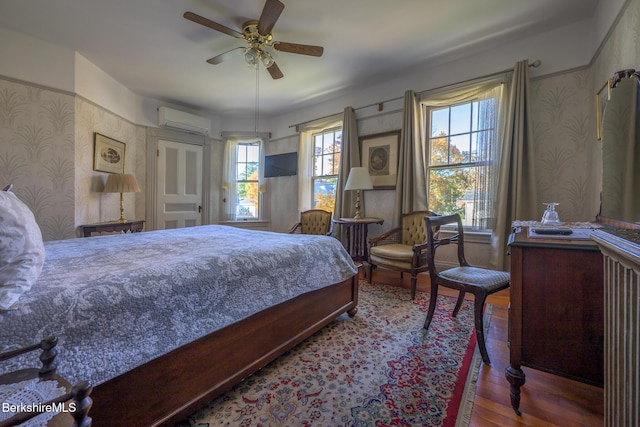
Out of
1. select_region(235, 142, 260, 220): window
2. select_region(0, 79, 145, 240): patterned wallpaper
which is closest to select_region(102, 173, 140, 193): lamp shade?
select_region(0, 79, 145, 240): patterned wallpaper

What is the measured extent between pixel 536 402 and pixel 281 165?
4.52 meters

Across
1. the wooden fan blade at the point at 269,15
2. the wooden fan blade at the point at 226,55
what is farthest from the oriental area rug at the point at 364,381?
the wooden fan blade at the point at 226,55

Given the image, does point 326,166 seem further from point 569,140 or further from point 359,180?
point 569,140

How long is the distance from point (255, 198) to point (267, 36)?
3.32 metres

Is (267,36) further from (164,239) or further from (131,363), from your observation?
(131,363)

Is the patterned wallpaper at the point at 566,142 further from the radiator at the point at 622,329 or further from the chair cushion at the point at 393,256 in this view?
the radiator at the point at 622,329

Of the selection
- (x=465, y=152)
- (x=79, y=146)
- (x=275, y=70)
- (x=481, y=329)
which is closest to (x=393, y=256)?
(x=481, y=329)

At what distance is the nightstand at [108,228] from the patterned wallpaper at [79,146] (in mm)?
119

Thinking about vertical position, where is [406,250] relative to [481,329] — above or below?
above

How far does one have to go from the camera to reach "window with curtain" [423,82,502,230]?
2990mm

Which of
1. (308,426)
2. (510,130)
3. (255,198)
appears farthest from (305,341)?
(255,198)

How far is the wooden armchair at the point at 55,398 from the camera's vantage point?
517 millimetres

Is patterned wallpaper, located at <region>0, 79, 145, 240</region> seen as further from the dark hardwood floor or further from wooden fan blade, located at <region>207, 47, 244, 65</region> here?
the dark hardwood floor

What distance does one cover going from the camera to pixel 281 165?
5035 mm
